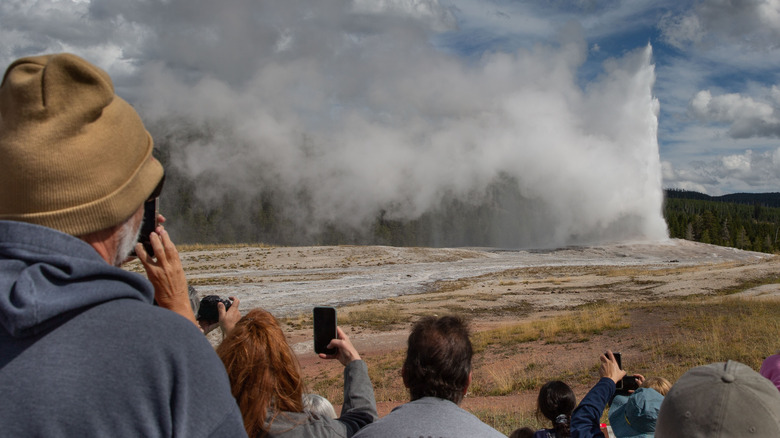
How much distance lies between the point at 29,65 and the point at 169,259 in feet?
2.92

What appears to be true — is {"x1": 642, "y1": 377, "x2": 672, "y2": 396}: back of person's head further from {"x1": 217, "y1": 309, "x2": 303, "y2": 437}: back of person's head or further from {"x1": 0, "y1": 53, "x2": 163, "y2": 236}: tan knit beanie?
{"x1": 0, "y1": 53, "x2": 163, "y2": 236}: tan knit beanie

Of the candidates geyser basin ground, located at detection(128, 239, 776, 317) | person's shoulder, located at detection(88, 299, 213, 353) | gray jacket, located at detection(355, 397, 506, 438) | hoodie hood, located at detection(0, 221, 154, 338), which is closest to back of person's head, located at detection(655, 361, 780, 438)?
gray jacket, located at detection(355, 397, 506, 438)

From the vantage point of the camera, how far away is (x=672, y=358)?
11.9m

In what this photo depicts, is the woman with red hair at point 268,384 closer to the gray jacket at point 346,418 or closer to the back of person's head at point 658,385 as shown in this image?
the gray jacket at point 346,418

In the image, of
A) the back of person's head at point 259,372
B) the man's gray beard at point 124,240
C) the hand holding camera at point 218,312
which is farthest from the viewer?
the hand holding camera at point 218,312

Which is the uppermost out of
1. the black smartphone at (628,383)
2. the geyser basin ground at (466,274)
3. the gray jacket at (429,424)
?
the gray jacket at (429,424)

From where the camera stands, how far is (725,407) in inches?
80.6

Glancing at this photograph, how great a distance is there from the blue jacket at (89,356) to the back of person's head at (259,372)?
111cm

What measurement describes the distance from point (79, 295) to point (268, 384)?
4.41ft

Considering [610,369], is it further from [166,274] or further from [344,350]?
[166,274]

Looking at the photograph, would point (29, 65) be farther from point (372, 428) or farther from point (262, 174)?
point (262, 174)

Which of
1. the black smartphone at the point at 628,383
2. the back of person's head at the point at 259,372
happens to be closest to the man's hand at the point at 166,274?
the back of person's head at the point at 259,372

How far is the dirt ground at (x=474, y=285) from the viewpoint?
567 inches

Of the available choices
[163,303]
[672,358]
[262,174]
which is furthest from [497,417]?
[262,174]
